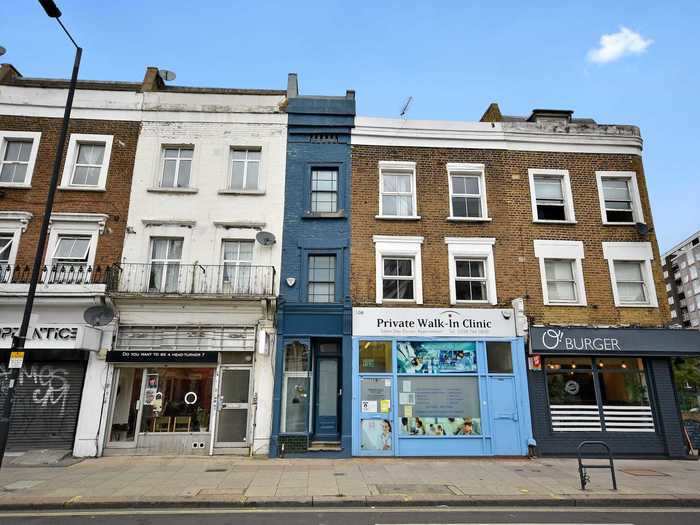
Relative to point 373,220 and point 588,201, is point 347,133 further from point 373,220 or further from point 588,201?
point 588,201

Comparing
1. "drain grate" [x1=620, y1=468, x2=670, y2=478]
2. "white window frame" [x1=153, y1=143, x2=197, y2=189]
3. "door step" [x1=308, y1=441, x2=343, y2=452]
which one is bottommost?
"drain grate" [x1=620, y1=468, x2=670, y2=478]

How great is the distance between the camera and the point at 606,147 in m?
15.0

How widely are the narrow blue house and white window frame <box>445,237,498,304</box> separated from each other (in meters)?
3.38

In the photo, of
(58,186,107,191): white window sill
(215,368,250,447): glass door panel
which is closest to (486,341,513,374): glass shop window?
(215,368,250,447): glass door panel

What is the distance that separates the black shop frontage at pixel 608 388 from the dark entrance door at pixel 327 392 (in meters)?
5.90

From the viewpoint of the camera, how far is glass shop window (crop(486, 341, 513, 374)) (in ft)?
42.1

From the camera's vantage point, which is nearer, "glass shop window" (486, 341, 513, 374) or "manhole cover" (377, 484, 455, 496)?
"manhole cover" (377, 484, 455, 496)

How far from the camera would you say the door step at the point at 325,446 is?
11.9 m

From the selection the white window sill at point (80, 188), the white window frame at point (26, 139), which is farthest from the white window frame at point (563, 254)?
the white window frame at point (26, 139)

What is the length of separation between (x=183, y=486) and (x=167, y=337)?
16.1 feet

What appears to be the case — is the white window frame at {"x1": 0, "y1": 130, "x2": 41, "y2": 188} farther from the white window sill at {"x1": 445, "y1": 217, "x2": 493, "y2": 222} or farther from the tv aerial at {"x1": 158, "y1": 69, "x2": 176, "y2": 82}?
the white window sill at {"x1": 445, "y1": 217, "x2": 493, "y2": 222}

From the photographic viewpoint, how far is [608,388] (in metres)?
12.9

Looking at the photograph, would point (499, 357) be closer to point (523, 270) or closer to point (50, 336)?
point (523, 270)

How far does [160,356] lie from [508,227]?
11.7 metres
